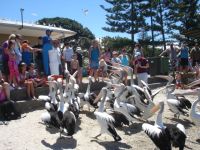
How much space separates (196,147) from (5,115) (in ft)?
18.2

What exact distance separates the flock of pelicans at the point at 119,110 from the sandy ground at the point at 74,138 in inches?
10.7

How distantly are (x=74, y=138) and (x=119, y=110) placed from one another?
1851 mm

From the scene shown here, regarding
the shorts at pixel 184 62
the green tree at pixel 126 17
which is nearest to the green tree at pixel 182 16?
the green tree at pixel 126 17

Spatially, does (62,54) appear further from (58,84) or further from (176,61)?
(176,61)

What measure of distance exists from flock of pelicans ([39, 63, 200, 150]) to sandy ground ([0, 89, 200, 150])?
27 centimetres

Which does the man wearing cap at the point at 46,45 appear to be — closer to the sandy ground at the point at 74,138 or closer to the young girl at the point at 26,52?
the young girl at the point at 26,52

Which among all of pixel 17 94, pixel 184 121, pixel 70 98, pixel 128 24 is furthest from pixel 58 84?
pixel 128 24

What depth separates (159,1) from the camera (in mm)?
33812

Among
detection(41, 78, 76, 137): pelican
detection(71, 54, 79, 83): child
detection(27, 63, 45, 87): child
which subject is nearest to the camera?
detection(41, 78, 76, 137): pelican

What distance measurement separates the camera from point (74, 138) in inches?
424

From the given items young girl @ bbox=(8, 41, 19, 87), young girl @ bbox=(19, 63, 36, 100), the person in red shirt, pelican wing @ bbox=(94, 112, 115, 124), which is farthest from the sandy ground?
the person in red shirt

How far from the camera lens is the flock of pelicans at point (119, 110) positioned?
961cm

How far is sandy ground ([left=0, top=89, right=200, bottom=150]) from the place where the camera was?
10180 millimetres

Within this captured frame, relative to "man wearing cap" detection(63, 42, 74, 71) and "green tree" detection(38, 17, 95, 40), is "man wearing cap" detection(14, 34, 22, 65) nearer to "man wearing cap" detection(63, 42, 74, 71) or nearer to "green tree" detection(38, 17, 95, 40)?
"man wearing cap" detection(63, 42, 74, 71)
